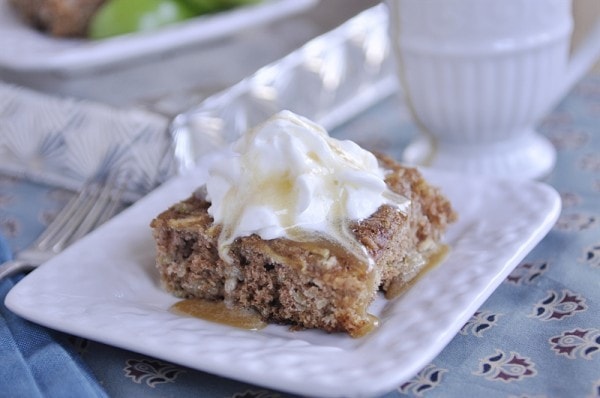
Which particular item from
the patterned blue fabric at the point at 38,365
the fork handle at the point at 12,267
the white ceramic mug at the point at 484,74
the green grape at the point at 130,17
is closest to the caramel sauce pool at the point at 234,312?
the patterned blue fabric at the point at 38,365

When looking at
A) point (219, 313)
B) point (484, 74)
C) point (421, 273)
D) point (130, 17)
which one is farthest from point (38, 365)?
point (130, 17)

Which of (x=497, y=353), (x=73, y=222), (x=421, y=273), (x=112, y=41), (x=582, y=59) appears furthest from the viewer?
(x=112, y=41)

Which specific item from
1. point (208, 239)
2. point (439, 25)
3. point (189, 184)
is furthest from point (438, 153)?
point (208, 239)

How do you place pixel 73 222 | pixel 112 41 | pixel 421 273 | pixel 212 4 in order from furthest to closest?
pixel 212 4 → pixel 112 41 → pixel 73 222 → pixel 421 273

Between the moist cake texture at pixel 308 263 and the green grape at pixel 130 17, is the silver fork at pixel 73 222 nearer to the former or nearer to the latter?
the moist cake texture at pixel 308 263

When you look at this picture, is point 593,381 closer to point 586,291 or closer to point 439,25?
point 586,291

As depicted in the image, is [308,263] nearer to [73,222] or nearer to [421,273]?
A: [421,273]
